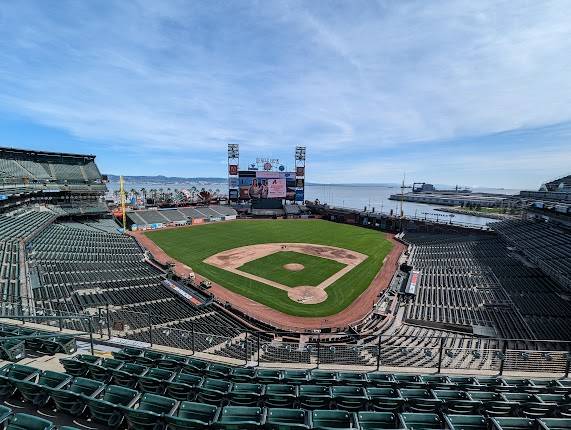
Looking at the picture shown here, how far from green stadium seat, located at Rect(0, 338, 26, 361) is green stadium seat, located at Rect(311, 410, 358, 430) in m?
9.89

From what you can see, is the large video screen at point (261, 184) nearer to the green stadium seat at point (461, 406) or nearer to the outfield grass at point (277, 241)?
the outfield grass at point (277, 241)

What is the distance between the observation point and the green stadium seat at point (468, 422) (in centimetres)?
656

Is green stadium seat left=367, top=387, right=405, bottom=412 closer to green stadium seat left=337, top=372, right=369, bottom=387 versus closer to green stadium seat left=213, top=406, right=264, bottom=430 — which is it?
green stadium seat left=337, top=372, right=369, bottom=387

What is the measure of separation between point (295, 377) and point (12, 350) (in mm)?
9301

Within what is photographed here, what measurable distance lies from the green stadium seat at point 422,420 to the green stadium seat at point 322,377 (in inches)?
110

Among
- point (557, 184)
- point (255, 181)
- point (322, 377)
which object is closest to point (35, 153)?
point (255, 181)

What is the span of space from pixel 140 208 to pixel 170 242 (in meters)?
36.0

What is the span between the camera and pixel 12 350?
369 inches

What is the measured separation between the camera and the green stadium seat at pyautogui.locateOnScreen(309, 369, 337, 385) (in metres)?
9.19

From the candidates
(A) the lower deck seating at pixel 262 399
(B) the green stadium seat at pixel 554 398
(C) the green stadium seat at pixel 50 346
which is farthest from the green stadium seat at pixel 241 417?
(B) the green stadium seat at pixel 554 398

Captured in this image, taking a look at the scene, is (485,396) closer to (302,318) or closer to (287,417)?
(287,417)

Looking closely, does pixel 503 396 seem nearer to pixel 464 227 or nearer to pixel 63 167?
pixel 464 227

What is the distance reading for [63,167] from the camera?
70.8 metres

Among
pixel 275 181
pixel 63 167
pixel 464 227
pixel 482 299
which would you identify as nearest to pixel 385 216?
pixel 464 227
